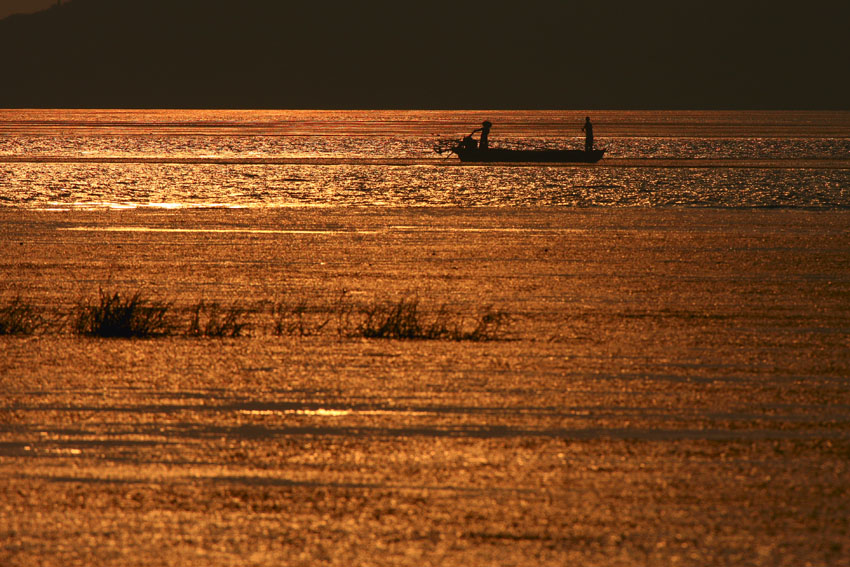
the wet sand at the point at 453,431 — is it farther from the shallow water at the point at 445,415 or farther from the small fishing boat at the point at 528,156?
the small fishing boat at the point at 528,156

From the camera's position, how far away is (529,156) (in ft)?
249

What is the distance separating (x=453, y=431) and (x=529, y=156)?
222 feet

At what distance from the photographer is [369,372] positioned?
11.7m

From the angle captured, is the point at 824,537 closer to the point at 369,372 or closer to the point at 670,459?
the point at 670,459

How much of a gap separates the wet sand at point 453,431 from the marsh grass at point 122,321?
17.3 inches

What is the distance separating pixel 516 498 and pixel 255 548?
181 centimetres

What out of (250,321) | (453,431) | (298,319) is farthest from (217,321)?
(453,431)

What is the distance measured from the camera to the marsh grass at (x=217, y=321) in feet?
45.6

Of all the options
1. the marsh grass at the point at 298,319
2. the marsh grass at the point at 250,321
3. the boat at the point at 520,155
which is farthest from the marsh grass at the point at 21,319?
the boat at the point at 520,155

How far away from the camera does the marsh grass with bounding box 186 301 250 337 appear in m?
13.9

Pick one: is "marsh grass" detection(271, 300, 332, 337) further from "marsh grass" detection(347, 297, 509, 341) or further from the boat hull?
the boat hull

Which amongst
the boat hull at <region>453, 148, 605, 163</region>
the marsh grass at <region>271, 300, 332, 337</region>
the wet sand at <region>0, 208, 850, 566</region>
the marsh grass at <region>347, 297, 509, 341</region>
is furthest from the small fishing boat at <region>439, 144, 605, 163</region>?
the marsh grass at <region>347, 297, 509, 341</region>

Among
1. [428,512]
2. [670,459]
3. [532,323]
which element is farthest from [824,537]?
[532,323]

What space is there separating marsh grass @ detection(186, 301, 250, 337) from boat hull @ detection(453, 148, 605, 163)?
196ft
